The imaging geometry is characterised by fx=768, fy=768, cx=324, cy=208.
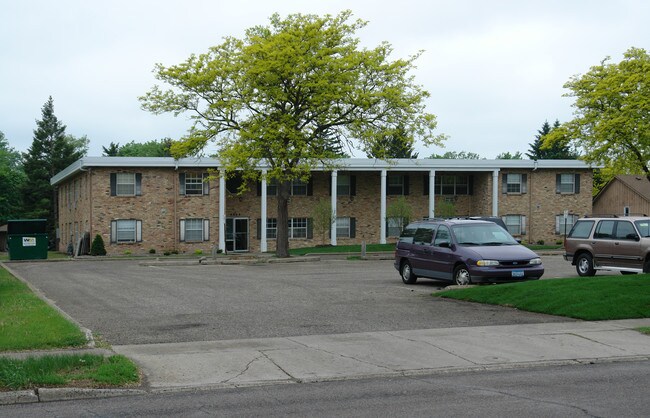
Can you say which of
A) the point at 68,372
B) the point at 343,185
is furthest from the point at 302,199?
the point at 68,372

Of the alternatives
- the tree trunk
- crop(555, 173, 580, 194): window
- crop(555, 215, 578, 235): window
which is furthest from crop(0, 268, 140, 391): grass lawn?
crop(555, 215, 578, 235): window

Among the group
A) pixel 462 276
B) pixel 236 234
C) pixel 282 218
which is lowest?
pixel 462 276

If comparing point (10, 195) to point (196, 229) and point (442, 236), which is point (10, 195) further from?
point (442, 236)

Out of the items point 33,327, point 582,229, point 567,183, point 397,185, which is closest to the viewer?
point 33,327

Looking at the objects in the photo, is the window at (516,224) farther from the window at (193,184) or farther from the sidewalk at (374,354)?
the sidewalk at (374,354)

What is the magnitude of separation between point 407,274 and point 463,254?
2.89 metres

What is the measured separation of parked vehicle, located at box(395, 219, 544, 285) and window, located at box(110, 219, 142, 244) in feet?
88.5

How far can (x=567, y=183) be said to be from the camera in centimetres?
5162

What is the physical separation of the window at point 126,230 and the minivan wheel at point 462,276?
98.5 ft

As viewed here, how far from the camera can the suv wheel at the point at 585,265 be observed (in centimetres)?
2269

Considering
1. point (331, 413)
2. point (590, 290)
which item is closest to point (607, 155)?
point (590, 290)

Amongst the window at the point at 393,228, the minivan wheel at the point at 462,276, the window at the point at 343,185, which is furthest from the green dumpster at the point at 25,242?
the minivan wheel at the point at 462,276

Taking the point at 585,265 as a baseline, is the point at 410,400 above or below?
below

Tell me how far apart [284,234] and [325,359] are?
28.7 metres
